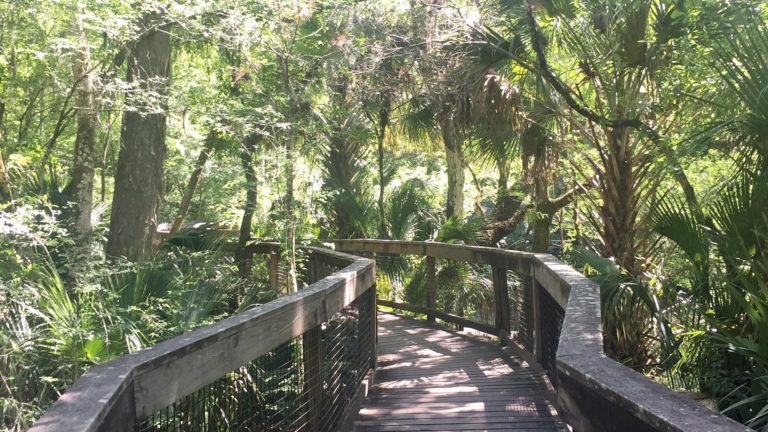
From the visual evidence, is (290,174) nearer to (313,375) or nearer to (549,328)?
(549,328)

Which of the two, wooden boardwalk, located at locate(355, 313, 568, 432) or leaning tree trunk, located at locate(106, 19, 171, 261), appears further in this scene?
leaning tree trunk, located at locate(106, 19, 171, 261)

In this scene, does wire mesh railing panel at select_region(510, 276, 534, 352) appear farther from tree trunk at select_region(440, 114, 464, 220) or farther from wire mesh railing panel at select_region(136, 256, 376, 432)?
tree trunk at select_region(440, 114, 464, 220)

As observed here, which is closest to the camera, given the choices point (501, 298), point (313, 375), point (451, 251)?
point (313, 375)

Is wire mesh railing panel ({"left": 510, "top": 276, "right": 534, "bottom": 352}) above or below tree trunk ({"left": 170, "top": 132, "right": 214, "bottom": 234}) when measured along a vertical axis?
below

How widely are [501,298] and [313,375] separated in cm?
418

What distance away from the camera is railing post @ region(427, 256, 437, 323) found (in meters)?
9.38

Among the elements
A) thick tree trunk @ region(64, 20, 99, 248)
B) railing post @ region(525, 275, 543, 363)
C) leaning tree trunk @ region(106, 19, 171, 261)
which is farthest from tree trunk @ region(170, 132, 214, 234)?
railing post @ region(525, 275, 543, 363)

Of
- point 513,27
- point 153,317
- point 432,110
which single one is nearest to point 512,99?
point 513,27

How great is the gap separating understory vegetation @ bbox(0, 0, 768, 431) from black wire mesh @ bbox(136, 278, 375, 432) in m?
1.48

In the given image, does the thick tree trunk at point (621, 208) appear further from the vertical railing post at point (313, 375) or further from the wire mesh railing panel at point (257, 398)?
the wire mesh railing panel at point (257, 398)

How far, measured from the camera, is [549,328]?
211 inches

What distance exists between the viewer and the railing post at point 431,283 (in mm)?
9383

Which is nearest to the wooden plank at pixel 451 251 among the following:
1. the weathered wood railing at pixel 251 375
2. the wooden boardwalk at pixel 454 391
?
the wooden boardwalk at pixel 454 391

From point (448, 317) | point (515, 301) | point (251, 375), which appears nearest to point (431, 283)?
point (448, 317)
